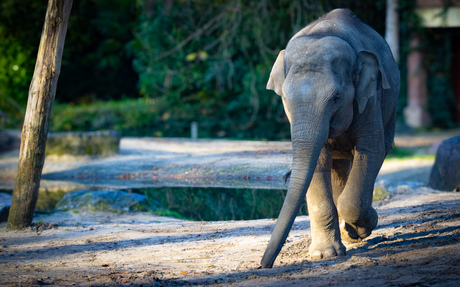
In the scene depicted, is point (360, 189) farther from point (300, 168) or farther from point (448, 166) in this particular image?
point (448, 166)

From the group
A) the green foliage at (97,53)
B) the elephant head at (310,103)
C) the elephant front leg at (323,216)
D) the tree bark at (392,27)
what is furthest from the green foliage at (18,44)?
the elephant head at (310,103)

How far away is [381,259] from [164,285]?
1.70 meters

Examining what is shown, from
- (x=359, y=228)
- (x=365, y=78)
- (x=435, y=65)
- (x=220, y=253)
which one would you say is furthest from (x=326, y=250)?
(x=435, y=65)

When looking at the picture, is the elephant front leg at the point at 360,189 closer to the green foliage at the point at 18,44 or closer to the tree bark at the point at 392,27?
the tree bark at the point at 392,27

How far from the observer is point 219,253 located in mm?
5070

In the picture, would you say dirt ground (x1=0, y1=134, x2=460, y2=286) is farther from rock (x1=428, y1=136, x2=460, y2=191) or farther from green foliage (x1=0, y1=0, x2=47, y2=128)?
green foliage (x1=0, y1=0, x2=47, y2=128)

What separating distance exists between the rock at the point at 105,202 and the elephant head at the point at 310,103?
4002 millimetres

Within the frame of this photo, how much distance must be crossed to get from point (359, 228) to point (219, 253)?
127 centimetres

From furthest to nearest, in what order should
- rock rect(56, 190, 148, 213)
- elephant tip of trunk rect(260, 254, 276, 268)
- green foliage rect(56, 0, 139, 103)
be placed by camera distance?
green foliage rect(56, 0, 139, 103) → rock rect(56, 190, 148, 213) → elephant tip of trunk rect(260, 254, 276, 268)

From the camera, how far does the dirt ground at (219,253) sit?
4.09 metres

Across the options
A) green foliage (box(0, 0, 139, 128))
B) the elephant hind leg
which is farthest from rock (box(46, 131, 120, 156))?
the elephant hind leg

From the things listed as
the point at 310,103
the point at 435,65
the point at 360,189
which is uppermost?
the point at 435,65

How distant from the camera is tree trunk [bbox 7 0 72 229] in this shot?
670cm

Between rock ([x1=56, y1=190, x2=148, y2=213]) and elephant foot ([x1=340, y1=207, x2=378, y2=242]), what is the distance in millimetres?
3563
